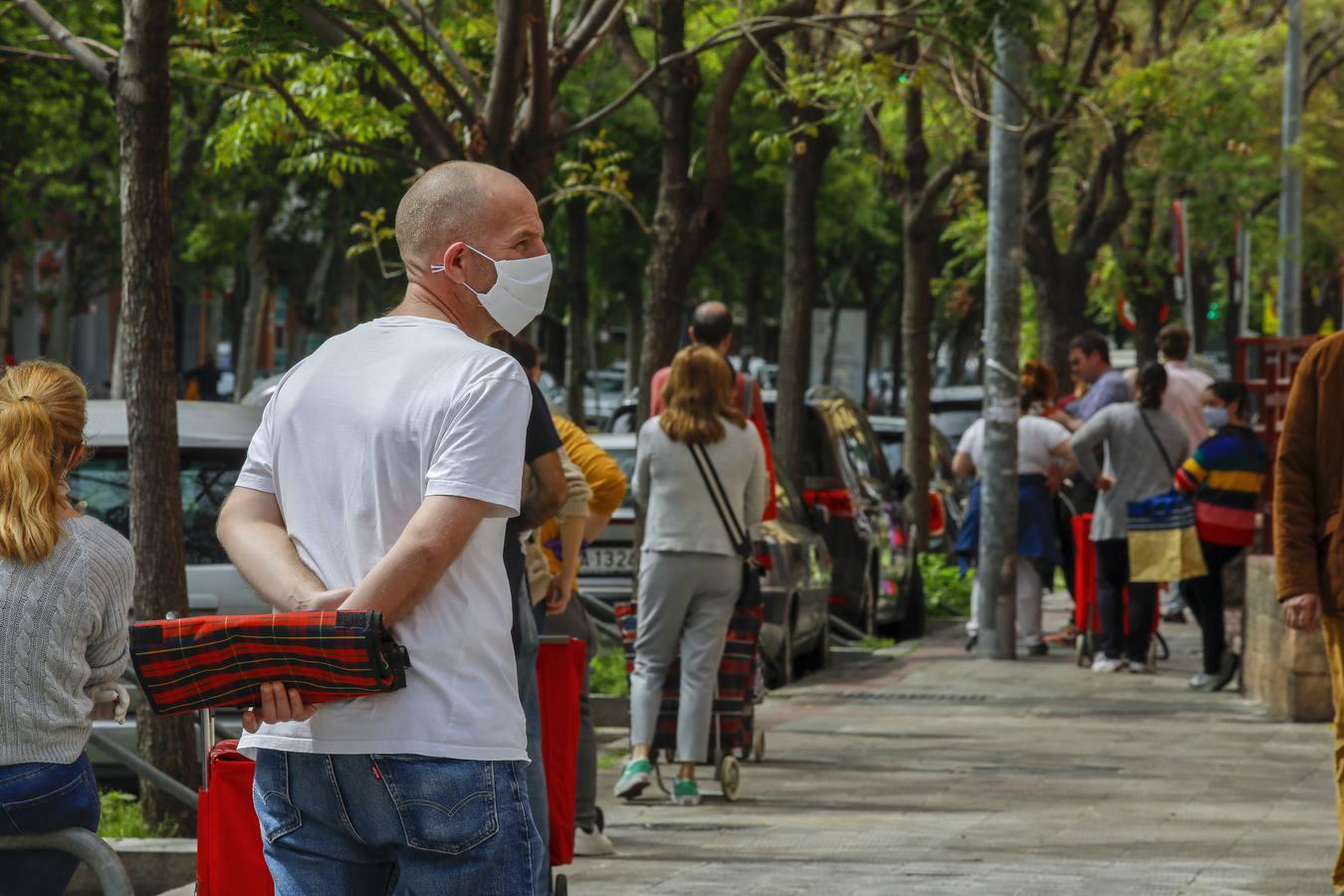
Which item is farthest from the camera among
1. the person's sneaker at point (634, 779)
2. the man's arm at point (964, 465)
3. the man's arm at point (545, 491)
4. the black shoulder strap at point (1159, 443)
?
the man's arm at point (964, 465)

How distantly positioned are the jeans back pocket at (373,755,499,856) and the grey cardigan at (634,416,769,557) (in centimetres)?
514

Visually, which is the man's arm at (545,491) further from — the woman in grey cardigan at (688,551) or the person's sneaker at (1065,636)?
the person's sneaker at (1065,636)

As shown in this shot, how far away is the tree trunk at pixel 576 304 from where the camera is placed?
94.2 ft

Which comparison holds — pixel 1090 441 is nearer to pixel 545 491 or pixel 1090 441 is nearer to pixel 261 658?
pixel 545 491

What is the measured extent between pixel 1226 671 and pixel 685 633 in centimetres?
532

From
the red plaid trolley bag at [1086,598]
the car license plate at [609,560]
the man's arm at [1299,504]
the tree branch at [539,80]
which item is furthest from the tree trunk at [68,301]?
the man's arm at [1299,504]

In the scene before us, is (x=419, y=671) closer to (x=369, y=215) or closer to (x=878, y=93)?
(x=369, y=215)

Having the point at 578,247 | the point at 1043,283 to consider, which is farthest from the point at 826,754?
the point at 578,247

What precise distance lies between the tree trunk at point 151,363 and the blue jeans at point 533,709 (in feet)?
6.39

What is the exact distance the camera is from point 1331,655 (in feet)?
19.8

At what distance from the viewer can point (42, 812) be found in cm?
432

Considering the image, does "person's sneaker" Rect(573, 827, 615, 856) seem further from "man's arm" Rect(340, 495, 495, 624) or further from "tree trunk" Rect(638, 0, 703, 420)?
"tree trunk" Rect(638, 0, 703, 420)

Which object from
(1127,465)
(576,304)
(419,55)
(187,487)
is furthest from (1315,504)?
(576,304)

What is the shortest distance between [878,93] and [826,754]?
4964mm
